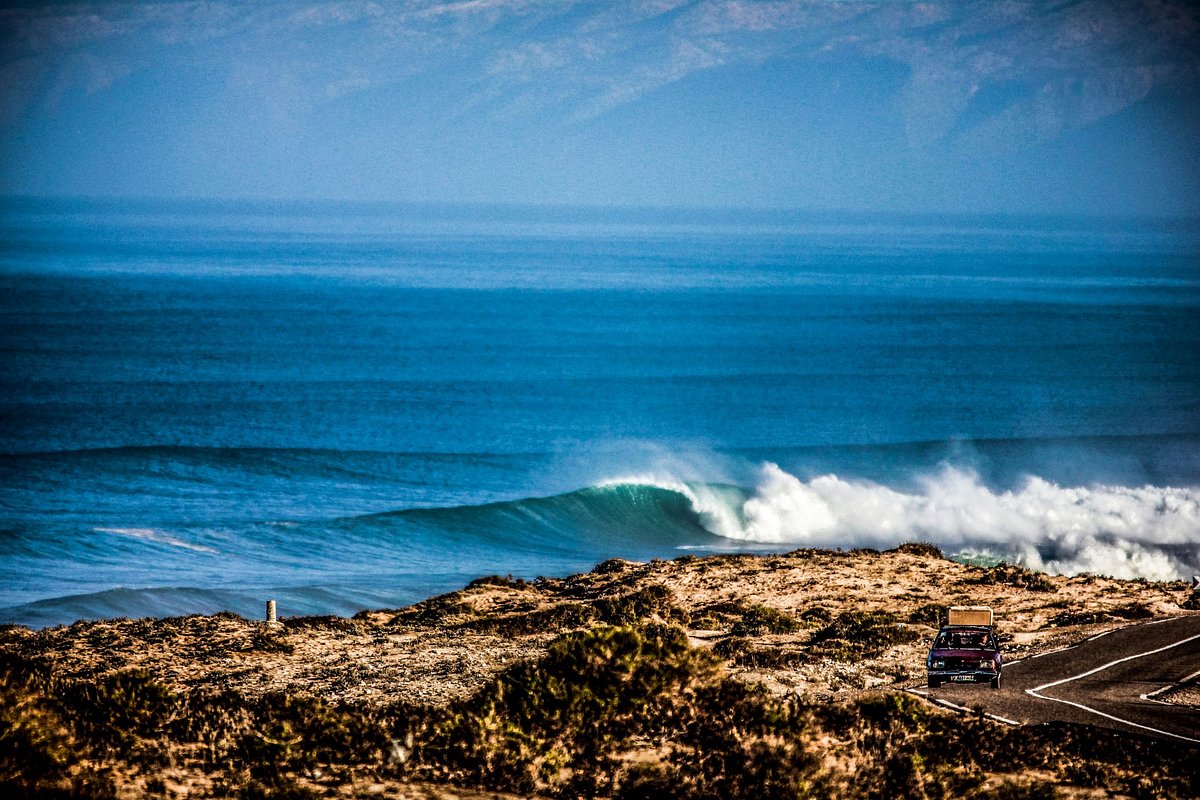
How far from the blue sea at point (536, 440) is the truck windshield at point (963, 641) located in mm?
19535

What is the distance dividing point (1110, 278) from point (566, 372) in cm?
11802

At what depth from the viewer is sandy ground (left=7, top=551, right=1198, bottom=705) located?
2023 centimetres

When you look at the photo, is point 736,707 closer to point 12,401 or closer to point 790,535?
point 790,535

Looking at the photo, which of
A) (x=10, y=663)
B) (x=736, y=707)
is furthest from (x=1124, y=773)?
(x=10, y=663)

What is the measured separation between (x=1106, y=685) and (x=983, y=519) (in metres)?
31.1

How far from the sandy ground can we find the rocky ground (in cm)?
6

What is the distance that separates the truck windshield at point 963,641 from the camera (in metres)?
19.4

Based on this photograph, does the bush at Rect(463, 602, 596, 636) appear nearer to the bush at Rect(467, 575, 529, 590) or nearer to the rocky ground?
the rocky ground

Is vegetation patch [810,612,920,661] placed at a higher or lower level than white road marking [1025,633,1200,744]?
higher

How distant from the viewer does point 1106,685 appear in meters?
19.4

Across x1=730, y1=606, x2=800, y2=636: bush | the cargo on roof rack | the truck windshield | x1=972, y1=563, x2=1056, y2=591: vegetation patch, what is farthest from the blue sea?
the truck windshield

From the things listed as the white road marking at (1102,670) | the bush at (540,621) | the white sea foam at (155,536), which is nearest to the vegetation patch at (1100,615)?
the white road marking at (1102,670)

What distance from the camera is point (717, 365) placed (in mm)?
98812

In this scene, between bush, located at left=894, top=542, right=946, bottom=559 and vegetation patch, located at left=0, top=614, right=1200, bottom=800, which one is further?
bush, located at left=894, top=542, right=946, bottom=559
